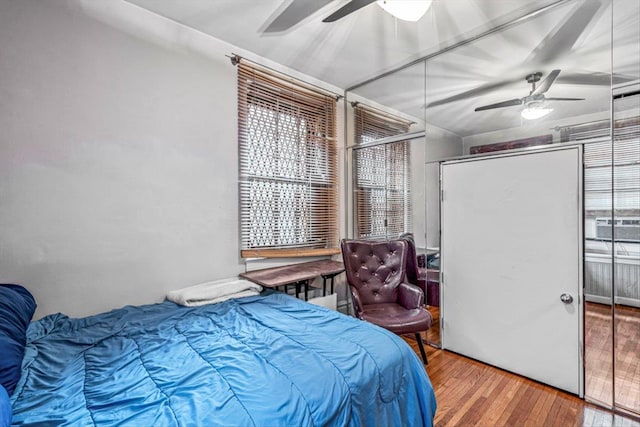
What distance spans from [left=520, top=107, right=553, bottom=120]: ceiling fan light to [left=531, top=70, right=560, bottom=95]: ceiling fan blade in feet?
0.41

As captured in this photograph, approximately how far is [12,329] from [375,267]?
8.36 ft

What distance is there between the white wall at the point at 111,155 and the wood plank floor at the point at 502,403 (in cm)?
205

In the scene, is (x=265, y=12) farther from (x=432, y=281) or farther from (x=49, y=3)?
(x=432, y=281)

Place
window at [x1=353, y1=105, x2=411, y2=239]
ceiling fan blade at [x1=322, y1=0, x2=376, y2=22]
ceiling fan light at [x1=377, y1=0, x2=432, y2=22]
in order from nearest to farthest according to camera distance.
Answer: ceiling fan light at [x1=377, y1=0, x2=432, y2=22] → ceiling fan blade at [x1=322, y1=0, x2=376, y2=22] → window at [x1=353, y1=105, x2=411, y2=239]

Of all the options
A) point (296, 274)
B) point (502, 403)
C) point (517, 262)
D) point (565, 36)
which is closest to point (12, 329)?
point (296, 274)

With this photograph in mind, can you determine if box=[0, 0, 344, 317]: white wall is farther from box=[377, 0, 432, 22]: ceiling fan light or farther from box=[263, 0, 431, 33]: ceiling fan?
box=[377, 0, 432, 22]: ceiling fan light

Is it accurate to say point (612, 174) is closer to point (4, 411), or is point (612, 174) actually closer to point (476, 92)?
point (476, 92)

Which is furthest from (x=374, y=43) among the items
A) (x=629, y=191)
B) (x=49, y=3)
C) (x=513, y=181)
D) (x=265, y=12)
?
(x=49, y=3)

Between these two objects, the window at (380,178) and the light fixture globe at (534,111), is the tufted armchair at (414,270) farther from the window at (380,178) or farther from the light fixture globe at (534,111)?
the light fixture globe at (534,111)

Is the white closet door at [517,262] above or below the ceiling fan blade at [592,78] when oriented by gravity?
below

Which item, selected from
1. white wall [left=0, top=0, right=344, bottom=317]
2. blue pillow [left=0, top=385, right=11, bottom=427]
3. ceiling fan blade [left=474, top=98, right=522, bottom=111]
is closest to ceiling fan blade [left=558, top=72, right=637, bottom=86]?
ceiling fan blade [left=474, top=98, right=522, bottom=111]

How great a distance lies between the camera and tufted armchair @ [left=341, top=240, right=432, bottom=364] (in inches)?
102

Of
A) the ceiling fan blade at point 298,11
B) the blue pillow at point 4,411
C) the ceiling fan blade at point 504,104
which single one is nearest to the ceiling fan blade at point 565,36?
the ceiling fan blade at point 504,104

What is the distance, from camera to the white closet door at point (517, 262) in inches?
80.0
